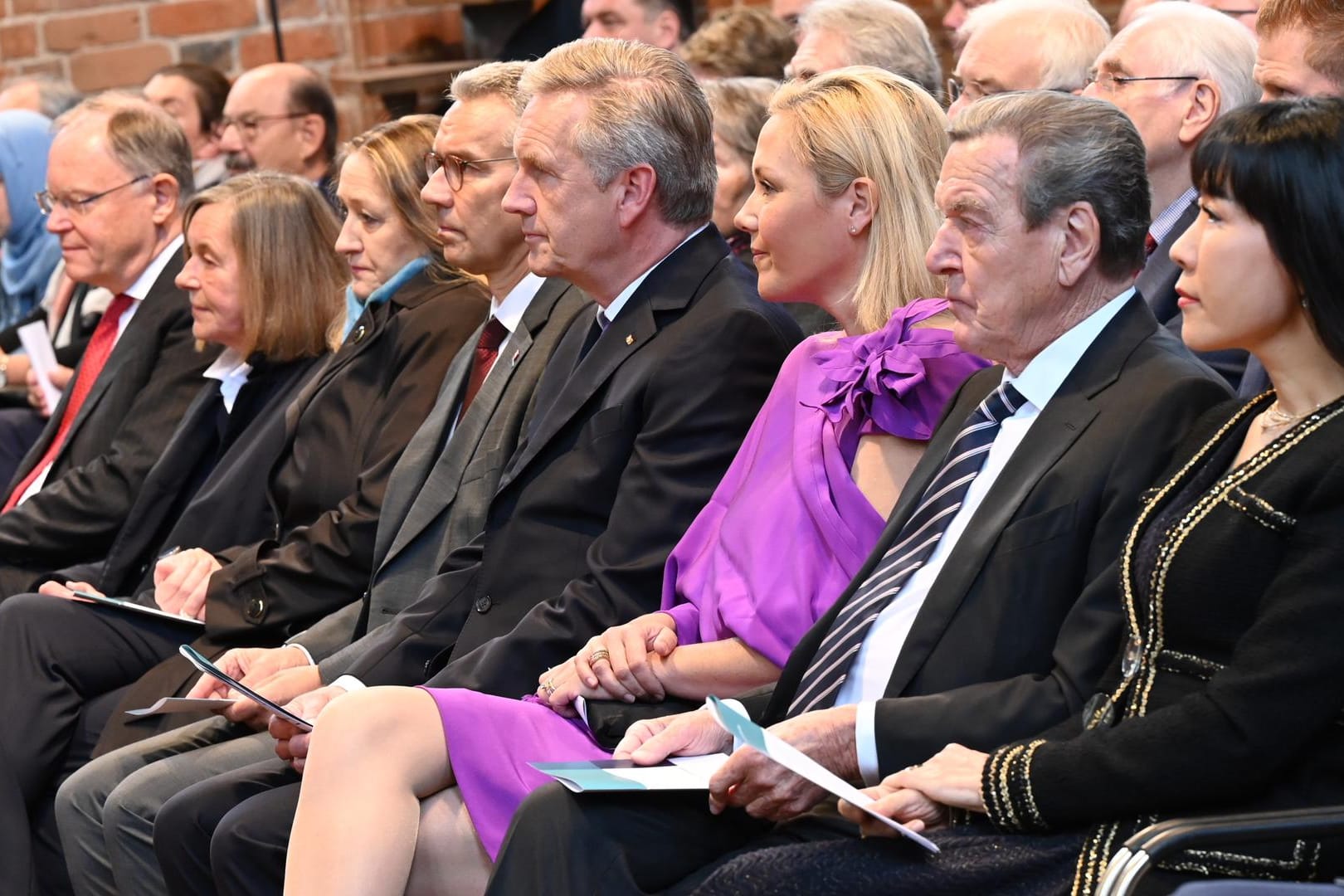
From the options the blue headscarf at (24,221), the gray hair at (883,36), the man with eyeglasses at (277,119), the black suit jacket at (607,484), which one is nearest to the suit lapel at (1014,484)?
the black suit jacket at (607,484)

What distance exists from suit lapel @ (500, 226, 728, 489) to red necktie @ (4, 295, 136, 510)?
203 cm

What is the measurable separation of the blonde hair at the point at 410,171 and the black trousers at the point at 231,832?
121 cm

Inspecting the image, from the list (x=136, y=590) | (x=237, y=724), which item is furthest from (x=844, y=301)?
(x=136, y=590)

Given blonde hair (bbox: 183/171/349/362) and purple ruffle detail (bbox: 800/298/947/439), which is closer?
purple ruffle detail (bbox: 800/298/947/439)

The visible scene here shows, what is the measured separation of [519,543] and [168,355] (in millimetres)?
1744

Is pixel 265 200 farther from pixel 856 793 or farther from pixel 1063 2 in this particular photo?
pixel 856 793

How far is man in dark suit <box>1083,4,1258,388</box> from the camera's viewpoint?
3281 millimetres

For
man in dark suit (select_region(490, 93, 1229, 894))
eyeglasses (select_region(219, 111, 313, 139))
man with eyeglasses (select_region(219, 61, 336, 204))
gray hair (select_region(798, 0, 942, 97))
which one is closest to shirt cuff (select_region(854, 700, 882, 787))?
man in dark suit (select_region(490, 93, 1229, 894))

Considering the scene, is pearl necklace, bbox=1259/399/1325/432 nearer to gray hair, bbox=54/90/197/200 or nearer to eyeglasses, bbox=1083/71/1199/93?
eyeglasses, bbox=1083/71/1199/93

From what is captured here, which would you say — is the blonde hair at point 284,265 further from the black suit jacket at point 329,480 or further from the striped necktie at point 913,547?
the striped necktie at point 913,547

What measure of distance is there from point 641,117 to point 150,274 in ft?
6.71

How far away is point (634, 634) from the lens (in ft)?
8.48

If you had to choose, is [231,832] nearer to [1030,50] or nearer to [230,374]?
[230,374]

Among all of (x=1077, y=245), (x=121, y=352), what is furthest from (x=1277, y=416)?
(x=121, y=352)
